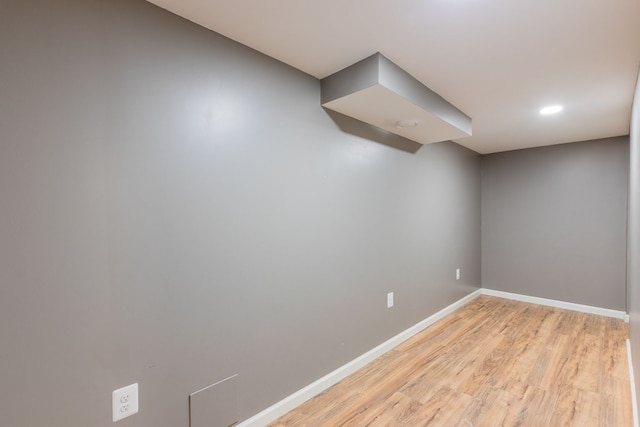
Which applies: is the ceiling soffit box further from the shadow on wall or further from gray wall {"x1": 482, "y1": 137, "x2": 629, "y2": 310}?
gray wall {"x1": 482, "y1": 137, "x2": 629, "y2": 310}

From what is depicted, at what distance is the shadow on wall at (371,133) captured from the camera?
2.12m

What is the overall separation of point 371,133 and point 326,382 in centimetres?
190

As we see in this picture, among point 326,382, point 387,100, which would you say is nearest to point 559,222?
point 387,100

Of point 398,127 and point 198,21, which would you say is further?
point 398,127

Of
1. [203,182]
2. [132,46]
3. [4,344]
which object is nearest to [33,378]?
[4,344]

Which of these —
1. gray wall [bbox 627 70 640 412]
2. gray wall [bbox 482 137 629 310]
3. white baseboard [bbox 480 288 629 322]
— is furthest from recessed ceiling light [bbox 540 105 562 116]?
white baseboard [bbox 480 288 629 322]

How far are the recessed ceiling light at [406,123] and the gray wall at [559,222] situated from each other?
103 inches

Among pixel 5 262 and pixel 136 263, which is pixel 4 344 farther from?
pixel 136 263

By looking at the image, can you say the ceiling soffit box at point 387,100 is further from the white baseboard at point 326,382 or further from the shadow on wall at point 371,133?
the white baseboard at point 326,382

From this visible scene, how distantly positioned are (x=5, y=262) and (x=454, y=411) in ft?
7.46

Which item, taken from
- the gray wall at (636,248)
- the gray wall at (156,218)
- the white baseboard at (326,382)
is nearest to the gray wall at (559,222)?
the gray wall at (636,248)

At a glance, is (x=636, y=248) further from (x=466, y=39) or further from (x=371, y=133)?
(x=371, y=133)

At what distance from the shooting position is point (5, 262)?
944mm

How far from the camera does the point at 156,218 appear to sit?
1.25m
